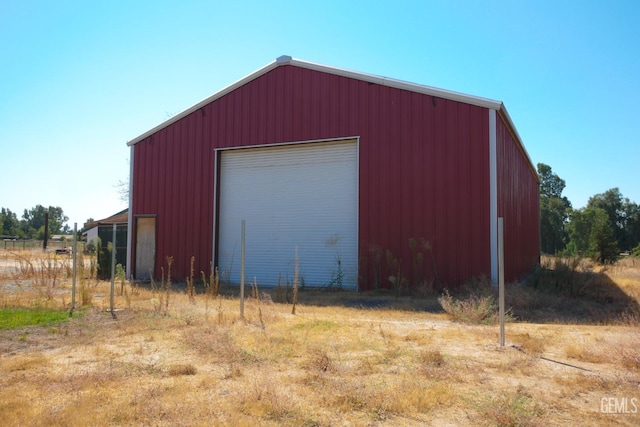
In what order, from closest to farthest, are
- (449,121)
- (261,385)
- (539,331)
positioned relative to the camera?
(261,385) → (539,331) → (449,121)

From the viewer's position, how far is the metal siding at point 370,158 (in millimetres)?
12648

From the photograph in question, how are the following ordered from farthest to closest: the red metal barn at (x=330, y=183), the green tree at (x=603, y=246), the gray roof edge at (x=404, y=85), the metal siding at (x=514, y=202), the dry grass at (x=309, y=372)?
the green tree at (x=603, y=246) < the metal siding at (x=514, y=202) < the red metal barn at (x=330, y=183) < the gray roof edge at (x=404, y=85) < the dry grass at (x=309, y=372)

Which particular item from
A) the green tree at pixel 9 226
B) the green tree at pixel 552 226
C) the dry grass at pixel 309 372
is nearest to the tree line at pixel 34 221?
the green tree at pixel 9 226

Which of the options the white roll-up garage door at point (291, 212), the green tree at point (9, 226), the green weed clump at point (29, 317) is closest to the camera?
the green weed clump at point (29, 317)

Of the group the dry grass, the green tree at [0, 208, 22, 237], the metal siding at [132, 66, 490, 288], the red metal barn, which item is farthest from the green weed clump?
the green tree at [0, 208, 22, 237]

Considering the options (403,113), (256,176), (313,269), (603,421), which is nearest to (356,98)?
(403,113)

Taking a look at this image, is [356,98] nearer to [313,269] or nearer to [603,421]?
[313,269]

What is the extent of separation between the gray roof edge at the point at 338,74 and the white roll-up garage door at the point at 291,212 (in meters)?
2.09

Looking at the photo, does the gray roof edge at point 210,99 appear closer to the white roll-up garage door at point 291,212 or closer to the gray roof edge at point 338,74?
the gray roof edge at point 338,74

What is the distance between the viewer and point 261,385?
443 cm

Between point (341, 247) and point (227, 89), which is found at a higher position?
point (227, 89)

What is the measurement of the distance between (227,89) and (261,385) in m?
13.8

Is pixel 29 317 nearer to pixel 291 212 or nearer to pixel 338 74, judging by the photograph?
pixel 291 212

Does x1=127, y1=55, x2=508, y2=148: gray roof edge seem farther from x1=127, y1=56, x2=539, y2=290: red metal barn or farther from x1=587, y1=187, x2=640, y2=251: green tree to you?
x1=587, y1=187, x2=640, y2=251: green tree
